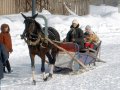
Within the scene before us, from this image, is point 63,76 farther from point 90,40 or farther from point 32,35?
point 90,40

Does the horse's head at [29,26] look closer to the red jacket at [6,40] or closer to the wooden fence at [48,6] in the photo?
the red jacket at [6,40]

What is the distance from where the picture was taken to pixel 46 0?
2861 centimetres

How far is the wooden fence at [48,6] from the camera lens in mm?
26839

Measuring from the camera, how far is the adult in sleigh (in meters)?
13.3

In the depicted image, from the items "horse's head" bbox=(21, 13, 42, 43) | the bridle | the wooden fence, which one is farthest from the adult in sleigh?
the wooden fence

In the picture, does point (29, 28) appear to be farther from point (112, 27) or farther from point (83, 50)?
point (112, 27)

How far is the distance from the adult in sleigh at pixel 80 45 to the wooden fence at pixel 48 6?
42.1 feet

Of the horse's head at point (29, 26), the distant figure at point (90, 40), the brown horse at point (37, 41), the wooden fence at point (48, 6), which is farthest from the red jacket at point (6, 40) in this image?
the wooden fence at point (48, 6)

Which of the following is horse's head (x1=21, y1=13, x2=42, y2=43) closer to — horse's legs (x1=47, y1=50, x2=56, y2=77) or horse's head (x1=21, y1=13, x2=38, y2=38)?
horse's head (x1=21, y1=13, x2=38, y2=38)

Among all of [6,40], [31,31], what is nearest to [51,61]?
[31,31]

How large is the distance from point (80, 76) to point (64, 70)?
3.25 feet

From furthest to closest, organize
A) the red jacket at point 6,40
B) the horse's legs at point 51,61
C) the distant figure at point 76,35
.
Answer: the red jacket at point 6,40 → the distant figure at point 76,35 → the horse's legs at point 51,61

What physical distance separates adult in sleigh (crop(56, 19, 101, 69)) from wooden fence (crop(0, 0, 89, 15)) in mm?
12828

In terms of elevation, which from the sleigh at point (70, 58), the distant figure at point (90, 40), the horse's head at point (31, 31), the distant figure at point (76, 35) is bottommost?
the sleigh at point (70, 58)
